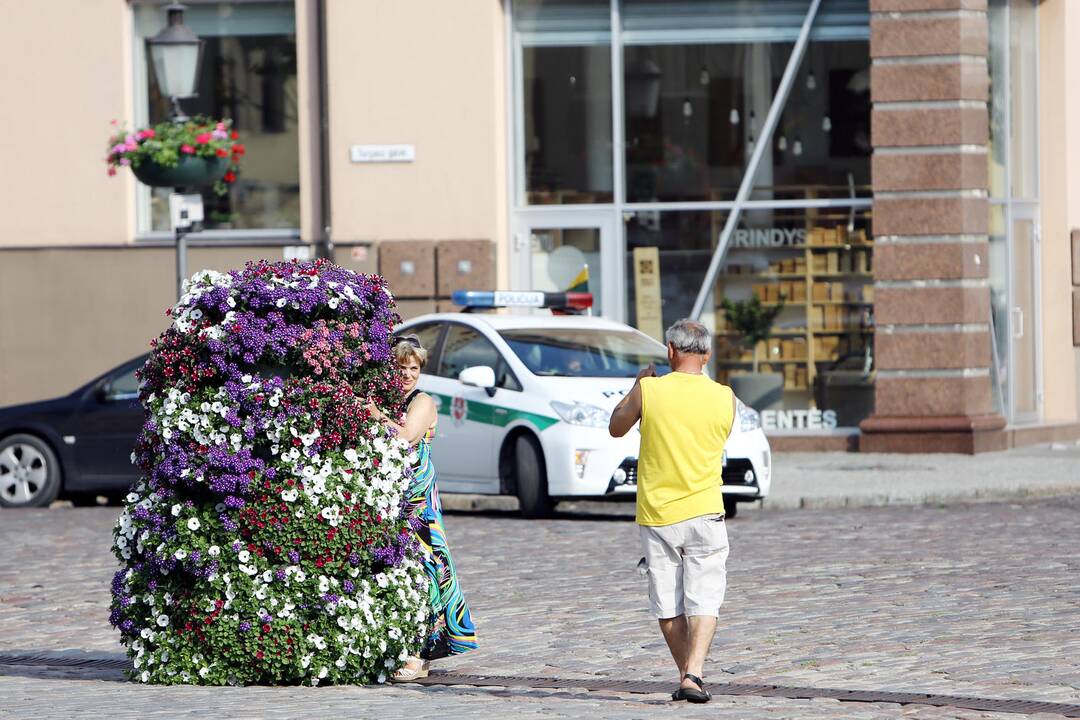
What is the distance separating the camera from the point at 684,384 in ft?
26.4

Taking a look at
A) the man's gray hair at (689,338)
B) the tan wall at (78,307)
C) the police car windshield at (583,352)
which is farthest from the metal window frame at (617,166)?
the man's gray hair at (689,338)

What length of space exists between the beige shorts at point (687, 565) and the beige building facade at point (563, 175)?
13256 millimetres

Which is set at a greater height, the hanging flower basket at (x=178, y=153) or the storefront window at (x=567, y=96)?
the storefront window at (x=567, y=96)

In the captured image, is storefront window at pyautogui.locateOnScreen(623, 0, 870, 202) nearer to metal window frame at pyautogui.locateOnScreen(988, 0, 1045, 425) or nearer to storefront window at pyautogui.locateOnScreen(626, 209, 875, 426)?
storefront window at pyautogui.locateOnScreen(626, 209, 875, 426)

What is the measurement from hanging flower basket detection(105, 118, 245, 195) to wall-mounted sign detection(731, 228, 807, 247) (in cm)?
596

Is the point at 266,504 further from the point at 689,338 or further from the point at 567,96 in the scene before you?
the point at 567,96

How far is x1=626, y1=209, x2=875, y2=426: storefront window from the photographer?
70.5ft

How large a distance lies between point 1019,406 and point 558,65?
19.9ft

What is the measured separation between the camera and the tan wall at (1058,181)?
22.5m

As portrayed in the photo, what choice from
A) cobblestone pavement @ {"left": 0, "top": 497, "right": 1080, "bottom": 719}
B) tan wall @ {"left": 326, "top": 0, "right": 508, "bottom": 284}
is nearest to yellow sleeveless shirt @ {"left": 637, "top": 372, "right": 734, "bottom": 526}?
cobblestone pavement @ {"left": 0, "top": 497, "right": 1080, "bottom": 719}

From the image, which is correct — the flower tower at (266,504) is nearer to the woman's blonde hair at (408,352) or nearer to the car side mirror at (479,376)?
the woman's blonde hair at (408,352)

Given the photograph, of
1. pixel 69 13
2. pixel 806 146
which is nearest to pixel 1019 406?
pixel 806 146

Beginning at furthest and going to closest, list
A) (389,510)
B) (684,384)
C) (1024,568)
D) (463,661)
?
(1024,568)
(463,661)
(389,510)
(684,384)

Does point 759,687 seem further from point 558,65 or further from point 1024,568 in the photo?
point 558,65
